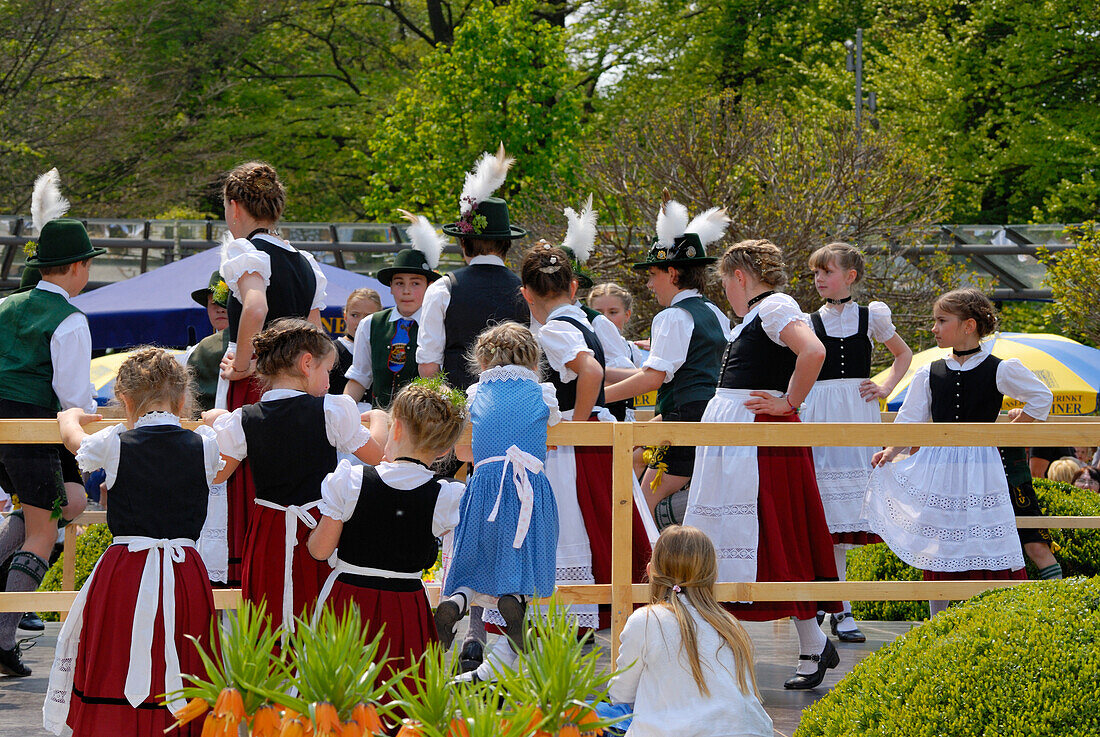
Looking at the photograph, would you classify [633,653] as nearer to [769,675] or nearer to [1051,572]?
[769,675]

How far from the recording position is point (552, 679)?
2.63 meters

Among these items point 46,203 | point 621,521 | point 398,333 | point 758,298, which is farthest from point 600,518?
point 46,203

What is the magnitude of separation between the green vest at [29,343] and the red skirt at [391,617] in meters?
2.01

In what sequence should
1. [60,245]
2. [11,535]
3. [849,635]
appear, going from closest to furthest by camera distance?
[60,245] → [11,535] → [849,635]

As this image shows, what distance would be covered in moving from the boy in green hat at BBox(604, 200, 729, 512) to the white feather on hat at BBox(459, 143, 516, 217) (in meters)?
0.81

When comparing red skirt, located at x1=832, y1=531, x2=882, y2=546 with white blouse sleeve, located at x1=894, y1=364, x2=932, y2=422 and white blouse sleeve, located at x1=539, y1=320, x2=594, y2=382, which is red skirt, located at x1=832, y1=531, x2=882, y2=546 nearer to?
white blouse sleeve, located at x1=894, y1=364, x2=932, y2=422

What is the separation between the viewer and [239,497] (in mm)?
4629

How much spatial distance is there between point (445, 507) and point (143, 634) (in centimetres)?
102

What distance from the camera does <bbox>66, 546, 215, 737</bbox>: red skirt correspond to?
3.78 m

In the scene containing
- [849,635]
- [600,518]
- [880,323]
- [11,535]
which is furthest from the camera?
[880,323]

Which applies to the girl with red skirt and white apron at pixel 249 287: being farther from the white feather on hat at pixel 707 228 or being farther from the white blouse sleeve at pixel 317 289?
the white feather on hat at pixel 707 228

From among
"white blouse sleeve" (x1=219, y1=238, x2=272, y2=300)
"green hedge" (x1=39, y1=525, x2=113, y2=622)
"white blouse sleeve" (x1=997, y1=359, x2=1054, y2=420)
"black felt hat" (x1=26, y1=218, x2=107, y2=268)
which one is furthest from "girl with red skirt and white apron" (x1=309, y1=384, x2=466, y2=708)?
"green hedge" (x1=39, y1=525, x2=113, y2=622)

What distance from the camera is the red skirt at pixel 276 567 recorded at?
4.11 m

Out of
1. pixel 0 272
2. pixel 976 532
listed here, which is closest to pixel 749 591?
pixel 976 532
